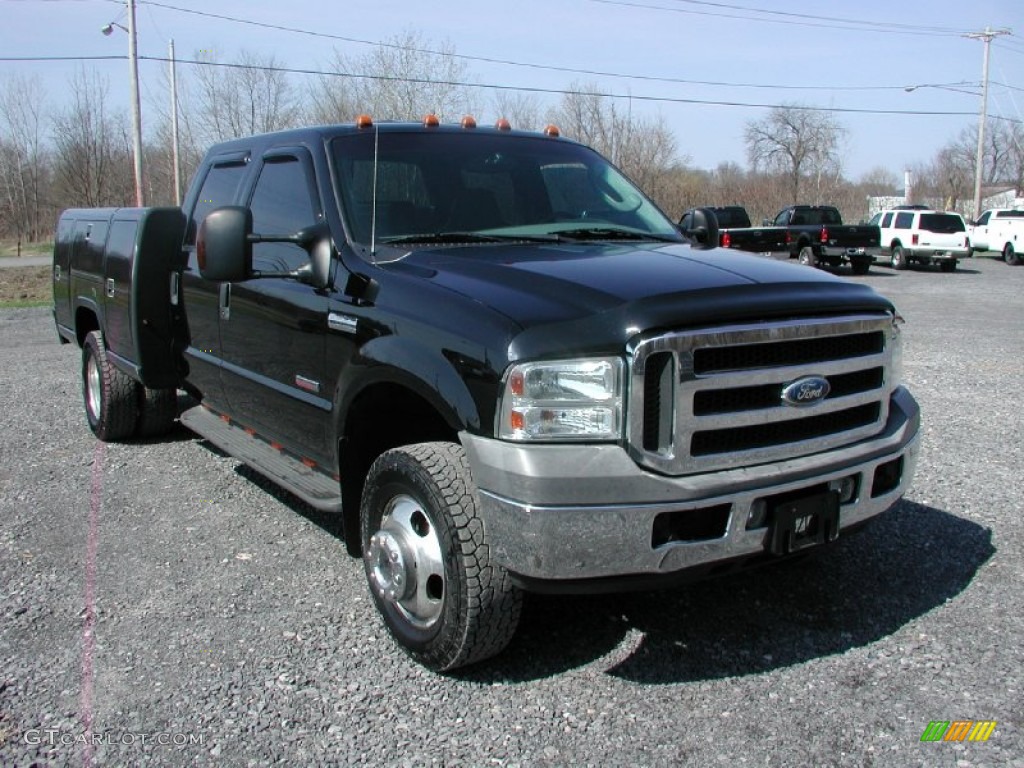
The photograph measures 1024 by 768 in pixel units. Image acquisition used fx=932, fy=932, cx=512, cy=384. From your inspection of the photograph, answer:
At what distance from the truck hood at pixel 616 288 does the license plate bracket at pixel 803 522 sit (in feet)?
2.04

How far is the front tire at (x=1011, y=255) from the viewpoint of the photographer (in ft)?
97.0

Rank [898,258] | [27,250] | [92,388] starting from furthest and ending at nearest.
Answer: [27,250] < [898,258] < [92,388]

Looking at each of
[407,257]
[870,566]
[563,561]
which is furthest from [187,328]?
[870,566]

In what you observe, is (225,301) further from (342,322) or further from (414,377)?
(414,377)

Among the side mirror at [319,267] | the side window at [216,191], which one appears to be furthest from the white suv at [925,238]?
the side mirror at [319,267]

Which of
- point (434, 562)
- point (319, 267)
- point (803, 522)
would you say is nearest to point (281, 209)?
point (319, 267)

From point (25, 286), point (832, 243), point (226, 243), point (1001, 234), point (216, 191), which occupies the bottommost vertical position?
point (25, 286)

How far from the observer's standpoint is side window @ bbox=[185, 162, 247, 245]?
502 cm

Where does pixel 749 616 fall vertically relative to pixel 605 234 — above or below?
below

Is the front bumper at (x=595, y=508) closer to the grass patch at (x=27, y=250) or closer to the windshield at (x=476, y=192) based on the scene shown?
the windshield at (x=476, y=192)

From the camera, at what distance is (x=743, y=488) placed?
9.66 feet

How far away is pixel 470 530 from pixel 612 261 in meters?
1.17

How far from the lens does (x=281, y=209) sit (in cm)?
444

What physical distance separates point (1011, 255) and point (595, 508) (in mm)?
31494
